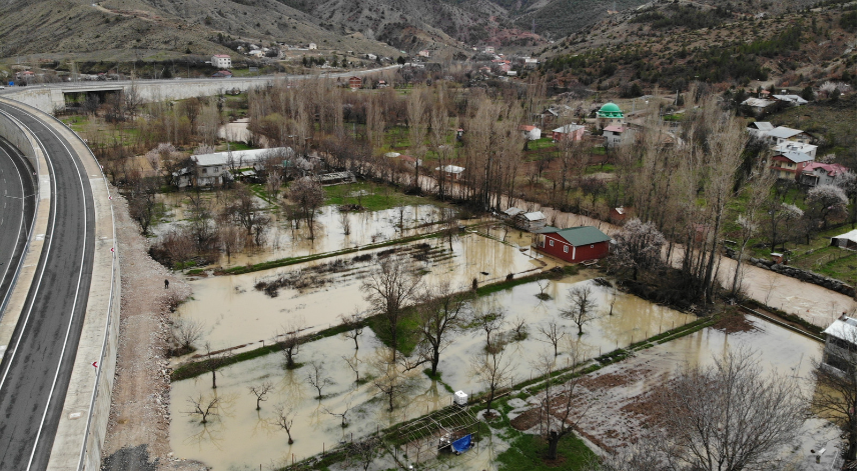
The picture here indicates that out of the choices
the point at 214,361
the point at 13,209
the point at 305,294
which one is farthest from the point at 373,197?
the point at 214,361

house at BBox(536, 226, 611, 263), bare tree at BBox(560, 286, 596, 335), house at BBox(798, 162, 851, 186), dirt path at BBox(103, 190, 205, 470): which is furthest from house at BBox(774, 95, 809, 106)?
dirt path at BBox(103, 190, 205, 470)

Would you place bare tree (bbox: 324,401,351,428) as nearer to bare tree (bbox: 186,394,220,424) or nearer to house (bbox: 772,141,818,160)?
bare tree (bbox: 186,394,220,424)

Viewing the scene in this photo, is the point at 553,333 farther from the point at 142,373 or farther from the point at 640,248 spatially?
the point at 142,373

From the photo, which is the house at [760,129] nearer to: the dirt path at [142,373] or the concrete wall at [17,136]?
the dirt path at [142,373]

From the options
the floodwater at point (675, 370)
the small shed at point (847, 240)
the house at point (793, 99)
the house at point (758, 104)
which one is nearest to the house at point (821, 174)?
the small shed at point (847, 240)

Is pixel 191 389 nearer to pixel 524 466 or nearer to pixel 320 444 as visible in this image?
pixel 320 444

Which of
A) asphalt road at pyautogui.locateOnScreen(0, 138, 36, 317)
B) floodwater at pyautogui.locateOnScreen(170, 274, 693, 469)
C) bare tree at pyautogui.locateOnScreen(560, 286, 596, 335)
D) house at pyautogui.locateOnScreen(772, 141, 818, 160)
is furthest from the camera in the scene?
house at pyautogui.locateOnScreen(772, 141, 818, 160)

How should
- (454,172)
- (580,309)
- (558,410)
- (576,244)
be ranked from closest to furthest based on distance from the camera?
(558,410) → (580,309) → (576,244) → (454,172)
